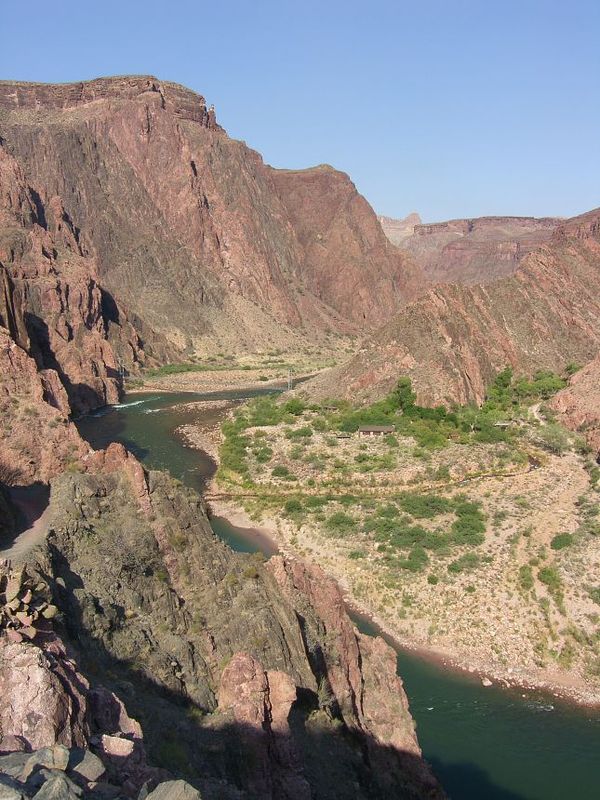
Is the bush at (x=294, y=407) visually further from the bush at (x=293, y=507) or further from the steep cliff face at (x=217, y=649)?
the steep cliff face at (x=217, y=649)

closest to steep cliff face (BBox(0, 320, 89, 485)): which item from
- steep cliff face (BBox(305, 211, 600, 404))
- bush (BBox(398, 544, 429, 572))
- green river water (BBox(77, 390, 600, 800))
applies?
green river water (BBox(77, 390, 600, 800))

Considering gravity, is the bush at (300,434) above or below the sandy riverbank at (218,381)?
below

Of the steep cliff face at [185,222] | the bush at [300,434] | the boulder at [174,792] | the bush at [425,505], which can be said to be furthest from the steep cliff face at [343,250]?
the boulder at [174,792]

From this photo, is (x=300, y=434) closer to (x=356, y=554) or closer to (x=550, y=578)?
(x=356, y=554)

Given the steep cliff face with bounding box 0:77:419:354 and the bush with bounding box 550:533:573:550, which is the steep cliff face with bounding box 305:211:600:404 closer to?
the bush with bounding box 550:533:573:550

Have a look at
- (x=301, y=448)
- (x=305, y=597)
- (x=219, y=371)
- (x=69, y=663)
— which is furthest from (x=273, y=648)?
(x=219, y=371)

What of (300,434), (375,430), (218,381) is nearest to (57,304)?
(218,381)

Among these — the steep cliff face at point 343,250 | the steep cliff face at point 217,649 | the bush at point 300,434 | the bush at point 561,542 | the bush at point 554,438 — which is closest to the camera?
the steep cliff face at point 217,649

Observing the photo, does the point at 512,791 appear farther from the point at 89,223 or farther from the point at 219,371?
the point at 89,223
